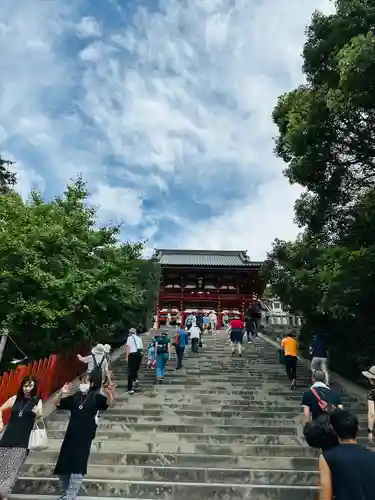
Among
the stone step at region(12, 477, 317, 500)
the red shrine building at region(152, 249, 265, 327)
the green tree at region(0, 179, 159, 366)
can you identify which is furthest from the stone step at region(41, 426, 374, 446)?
the red shrine building at region(152, 249, 265, 327)

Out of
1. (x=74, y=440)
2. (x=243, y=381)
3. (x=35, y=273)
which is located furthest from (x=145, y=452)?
(x=243, y=381)

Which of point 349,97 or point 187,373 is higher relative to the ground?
point 349,97

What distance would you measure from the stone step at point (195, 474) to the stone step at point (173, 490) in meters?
0.20

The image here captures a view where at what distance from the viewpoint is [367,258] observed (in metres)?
9.34

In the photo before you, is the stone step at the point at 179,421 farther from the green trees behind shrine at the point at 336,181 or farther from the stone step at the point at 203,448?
the green trees behind shrine at the point at 336,181

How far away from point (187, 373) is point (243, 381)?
1711 mm

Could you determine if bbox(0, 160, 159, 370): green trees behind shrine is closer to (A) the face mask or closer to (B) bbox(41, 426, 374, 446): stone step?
(B) bbox(41, 426, 374, 446): stone step

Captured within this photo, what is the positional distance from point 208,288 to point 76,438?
2623 centimetres

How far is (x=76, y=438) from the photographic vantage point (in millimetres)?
4660

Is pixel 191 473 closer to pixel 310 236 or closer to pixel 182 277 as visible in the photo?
pixel 310 236

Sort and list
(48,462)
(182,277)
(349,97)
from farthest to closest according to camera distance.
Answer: (182,277), (349,97), (48,462)

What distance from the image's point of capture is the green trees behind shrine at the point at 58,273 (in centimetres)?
962

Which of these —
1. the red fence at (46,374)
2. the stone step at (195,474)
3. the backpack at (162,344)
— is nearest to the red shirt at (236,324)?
the backpack at (162,344)

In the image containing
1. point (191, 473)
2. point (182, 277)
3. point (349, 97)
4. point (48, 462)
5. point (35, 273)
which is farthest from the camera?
point (182, 277)
